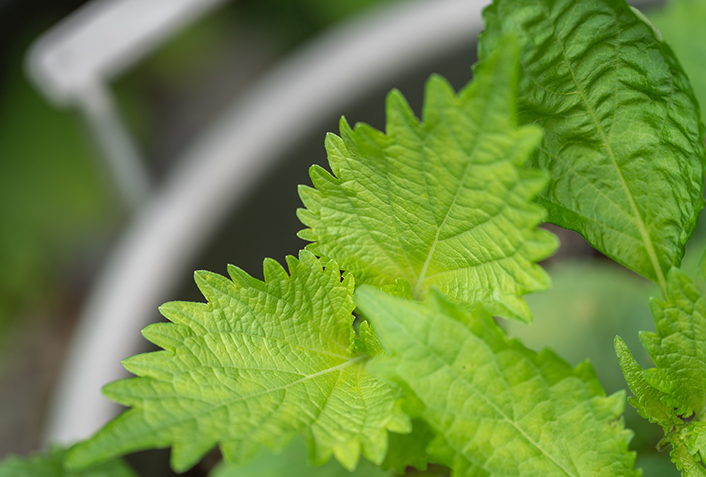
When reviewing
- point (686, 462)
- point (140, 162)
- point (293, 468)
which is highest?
point (140, 162)

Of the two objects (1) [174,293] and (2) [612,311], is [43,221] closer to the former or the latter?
(1) [174,293]

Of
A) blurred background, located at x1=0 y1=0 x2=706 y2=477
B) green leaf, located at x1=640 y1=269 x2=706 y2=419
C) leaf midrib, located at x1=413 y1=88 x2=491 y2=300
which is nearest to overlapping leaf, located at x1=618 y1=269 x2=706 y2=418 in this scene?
green leaf, located at x1=640 y1=269 x2=706 y2=419

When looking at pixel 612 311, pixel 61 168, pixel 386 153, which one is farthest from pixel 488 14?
pixel 61 168

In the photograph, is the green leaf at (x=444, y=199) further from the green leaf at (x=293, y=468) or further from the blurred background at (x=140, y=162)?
the blurred background at (x=140, y=162)

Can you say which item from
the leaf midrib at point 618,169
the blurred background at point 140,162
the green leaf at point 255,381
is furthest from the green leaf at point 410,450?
the blurred background at point 140,162

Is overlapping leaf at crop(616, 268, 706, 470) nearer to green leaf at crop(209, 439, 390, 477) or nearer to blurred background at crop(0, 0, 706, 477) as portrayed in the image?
green leaf at crop(209, 439, 390, 477)

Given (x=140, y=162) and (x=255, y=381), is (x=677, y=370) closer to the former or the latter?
(x=255, y=381)

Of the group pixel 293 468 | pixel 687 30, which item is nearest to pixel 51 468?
pixel 293 468

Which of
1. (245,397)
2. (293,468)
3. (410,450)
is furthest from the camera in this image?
(293,468)
